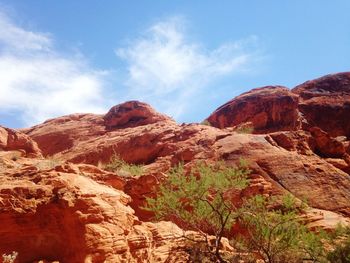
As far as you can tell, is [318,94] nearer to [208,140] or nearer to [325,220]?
[208,140]

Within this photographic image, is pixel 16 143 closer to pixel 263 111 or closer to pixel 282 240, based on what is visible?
pixel 263 111

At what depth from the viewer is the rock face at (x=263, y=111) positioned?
3670 cm

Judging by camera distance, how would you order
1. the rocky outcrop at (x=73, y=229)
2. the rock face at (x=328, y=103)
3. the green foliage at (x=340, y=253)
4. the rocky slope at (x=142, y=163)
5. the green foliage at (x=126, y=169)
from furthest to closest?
the rock face at (x=328, y=103)
the green foliage at (x=126, y=169)
the green foliage at (x=340, y=253)
the rocky slope at (x=142, y=163)
the rocky outcrop at (x=73, y=229)

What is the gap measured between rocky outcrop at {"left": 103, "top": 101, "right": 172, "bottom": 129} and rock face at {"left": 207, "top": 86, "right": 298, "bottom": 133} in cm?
670

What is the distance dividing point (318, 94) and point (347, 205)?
1051 inches

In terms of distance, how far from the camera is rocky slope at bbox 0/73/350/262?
1253cm

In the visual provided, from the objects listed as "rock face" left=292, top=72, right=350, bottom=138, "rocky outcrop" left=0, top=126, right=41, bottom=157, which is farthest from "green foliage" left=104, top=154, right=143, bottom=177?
"rock face" left=292, top=72, right=350, bottom=138

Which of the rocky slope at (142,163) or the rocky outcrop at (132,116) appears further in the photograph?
the rocky outcrop at (132,116)

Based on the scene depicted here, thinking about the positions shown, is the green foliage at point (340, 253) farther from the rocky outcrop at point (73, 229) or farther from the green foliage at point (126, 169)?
the green foliage at point (126, 169)

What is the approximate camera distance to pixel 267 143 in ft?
75.6

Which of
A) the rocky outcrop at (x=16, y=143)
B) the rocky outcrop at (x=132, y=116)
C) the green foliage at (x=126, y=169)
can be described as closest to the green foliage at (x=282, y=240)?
the green foliage at (x=126, y=169)

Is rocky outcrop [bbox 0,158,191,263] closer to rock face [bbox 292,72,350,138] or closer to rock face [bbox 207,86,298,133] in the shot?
rock face [bbox 207,86,298,133]

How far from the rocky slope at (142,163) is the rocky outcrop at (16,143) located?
0.07m

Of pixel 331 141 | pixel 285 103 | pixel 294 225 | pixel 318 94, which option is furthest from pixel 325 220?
pixel 318 94
